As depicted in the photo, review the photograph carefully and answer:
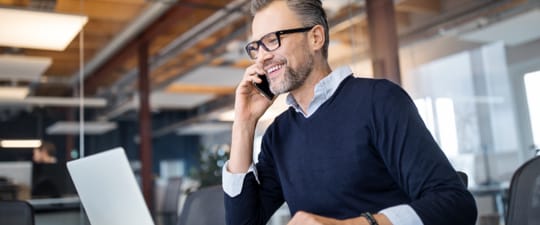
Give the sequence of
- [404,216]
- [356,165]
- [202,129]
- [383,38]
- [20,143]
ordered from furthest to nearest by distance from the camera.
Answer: [202,129]
[383,38]
[20,143]
[356,165]
[404,216]

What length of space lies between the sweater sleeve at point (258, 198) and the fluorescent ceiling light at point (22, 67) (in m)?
3.28

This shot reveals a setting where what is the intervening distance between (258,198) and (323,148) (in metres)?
0.32

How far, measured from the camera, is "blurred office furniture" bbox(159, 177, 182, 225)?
6062mm

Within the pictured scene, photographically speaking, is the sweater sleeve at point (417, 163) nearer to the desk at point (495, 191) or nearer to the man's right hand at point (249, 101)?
the man's right hand at point (249, 101)

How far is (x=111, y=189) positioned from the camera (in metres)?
1.40

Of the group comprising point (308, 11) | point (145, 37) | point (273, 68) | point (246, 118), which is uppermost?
point (145, 37)

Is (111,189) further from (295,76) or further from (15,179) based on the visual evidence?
(15,179)

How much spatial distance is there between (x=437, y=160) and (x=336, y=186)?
11.2 inches

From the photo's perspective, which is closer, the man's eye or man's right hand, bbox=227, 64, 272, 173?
the man's eye

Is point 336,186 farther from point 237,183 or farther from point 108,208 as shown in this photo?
point 108,208

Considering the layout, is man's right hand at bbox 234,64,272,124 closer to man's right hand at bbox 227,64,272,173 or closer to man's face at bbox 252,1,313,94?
man's right hand at bbox 227,64,272,173

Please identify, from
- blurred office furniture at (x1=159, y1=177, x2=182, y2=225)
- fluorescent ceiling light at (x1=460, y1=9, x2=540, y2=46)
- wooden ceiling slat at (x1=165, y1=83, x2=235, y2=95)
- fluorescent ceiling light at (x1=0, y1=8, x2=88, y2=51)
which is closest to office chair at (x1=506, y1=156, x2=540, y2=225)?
fluorescent ceiling light at (x1=460, y1=9, x2=540, y2=46)

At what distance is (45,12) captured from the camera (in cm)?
390

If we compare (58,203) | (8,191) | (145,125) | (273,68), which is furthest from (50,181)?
(273,68)
